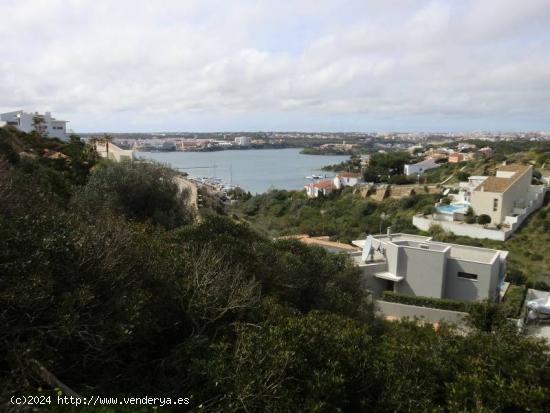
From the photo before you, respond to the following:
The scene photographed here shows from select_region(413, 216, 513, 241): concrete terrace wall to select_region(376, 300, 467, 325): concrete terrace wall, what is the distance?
14444 millimetres

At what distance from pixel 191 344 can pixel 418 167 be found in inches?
2366

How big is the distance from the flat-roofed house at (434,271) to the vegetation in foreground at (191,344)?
9.99 metres

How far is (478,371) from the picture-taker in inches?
204

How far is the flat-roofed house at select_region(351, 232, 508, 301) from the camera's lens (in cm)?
1641

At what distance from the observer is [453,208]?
3244 cm

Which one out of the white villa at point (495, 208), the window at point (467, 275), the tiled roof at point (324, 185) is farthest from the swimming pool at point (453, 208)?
the tiled roof at point (324, 185)

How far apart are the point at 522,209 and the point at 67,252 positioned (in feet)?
105

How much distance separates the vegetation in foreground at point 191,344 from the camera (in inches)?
167

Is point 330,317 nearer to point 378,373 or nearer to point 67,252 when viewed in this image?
point 378,373

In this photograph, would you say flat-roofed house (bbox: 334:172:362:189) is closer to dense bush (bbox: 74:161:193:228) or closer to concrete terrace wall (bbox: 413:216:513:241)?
concrete terrace wall (bbox: 413:216:513:241)

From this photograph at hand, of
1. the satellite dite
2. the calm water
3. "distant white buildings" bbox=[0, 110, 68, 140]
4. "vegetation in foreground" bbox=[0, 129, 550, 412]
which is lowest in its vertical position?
the calm water

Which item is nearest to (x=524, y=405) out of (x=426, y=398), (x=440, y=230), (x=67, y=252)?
(x=426, y=398)

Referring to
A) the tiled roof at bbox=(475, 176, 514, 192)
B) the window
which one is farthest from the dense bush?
the tiled roof at bbox=(475, 176, 514, 192)

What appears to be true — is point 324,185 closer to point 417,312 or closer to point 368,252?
point 368,252
